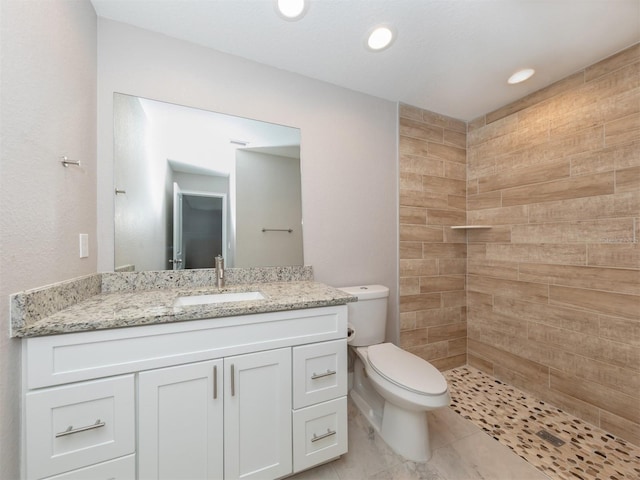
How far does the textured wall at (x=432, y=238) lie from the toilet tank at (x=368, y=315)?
1.18 feet

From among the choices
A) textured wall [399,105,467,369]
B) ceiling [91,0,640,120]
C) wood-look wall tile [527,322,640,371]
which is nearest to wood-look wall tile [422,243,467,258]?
textured wall [399,105,467,369]

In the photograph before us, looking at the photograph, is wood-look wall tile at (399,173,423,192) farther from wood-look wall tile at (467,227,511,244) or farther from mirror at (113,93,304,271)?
mirror at (113,93,304,271)

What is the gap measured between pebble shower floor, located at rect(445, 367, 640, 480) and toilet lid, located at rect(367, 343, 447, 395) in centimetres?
61

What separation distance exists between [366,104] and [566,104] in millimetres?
1326

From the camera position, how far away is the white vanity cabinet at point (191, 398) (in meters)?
0.82

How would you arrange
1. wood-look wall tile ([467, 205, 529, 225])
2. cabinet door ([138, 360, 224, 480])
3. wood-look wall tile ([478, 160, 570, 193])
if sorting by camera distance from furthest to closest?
wood-look wall tile ([467, 205, 529, 225]) < wood-look wall tile ([478, 160, 570, 193]) < cabinet door ([138, 360, 224, 480])

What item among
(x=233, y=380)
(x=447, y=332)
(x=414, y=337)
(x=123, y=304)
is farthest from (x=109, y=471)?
(x=447, y=332)

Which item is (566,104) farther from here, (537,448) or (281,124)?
(537,448)

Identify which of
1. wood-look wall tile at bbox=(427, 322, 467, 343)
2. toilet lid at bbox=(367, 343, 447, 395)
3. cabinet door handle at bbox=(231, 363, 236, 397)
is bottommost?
wood-look wall tile at bbox=(427, 322, 467, 343)

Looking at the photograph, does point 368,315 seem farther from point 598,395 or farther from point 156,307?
point 598,395

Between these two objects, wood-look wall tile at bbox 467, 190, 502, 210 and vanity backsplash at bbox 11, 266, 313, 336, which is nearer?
vanity backsplash at bbox 11, 266, 313, 336

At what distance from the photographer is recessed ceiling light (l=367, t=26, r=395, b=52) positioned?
135 centimetres

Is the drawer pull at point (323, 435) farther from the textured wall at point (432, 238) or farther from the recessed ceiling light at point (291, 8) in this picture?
the recessed ceiling light at point (291, 8)

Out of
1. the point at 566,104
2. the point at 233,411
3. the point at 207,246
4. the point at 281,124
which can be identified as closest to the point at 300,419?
the point at 233,411
